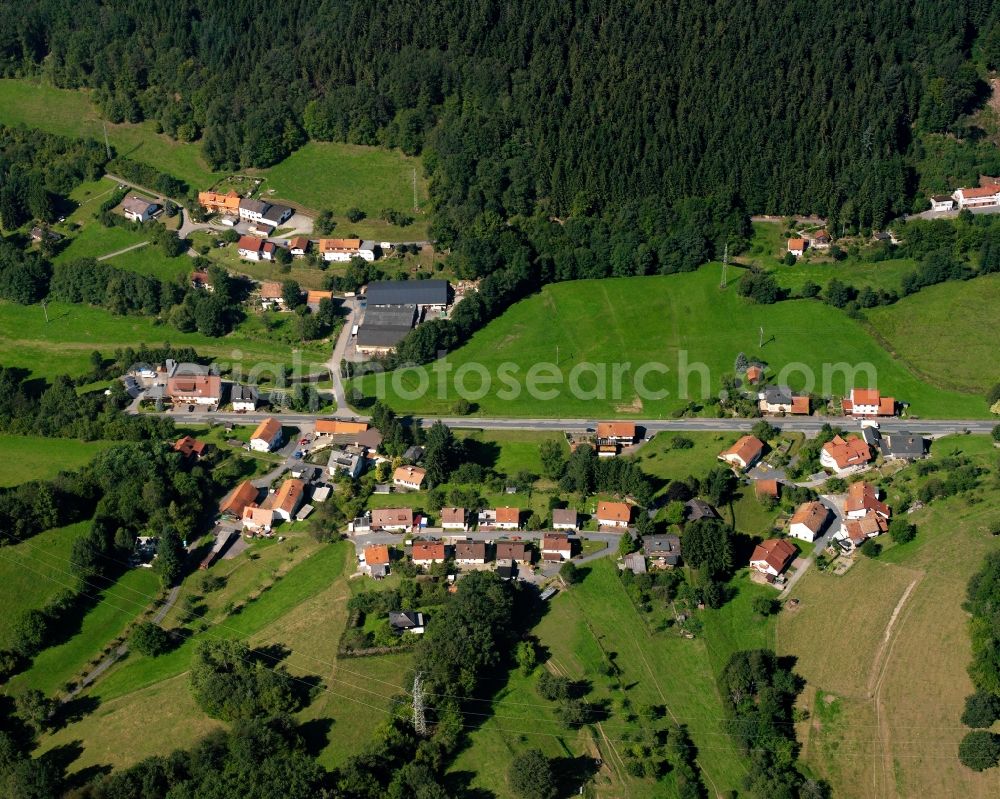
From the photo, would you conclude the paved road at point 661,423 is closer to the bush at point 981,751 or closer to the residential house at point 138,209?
the bush at point 981,751

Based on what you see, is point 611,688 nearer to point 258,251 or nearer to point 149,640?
point 149,640

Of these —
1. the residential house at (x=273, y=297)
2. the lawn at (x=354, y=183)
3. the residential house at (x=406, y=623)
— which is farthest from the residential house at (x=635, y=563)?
the lawn at (x=354, y=183)

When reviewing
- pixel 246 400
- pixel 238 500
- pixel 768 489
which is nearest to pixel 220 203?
pixel 246 400

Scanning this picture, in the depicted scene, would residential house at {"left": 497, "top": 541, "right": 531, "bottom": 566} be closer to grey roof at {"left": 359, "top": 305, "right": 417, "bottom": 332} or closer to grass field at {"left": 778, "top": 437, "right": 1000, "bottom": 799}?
grass field at {"left": 778, "top": 437, "right": 1000, "bottom": 799}

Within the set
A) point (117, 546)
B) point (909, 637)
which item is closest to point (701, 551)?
point (909, 637)

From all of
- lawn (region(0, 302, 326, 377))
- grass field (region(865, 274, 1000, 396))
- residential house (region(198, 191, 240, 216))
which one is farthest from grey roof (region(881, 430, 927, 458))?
residential house (region(198, 191, 240, 216))
